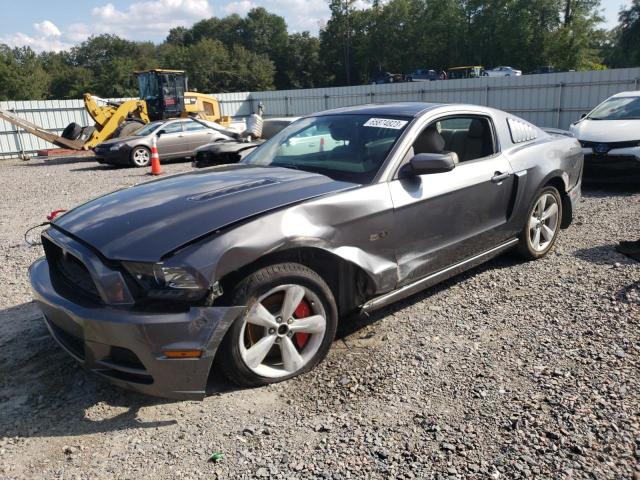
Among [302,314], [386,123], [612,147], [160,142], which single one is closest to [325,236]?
[302,314]

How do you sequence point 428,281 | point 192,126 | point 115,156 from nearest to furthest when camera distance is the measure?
point 428,281, point 115,156, point 192,126

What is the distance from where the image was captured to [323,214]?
3.12m

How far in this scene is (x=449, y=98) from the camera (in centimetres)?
2042

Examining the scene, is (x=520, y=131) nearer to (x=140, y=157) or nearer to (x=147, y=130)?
(x=140, y=157)

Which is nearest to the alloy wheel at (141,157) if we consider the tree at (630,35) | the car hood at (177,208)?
the car hood at (177,208)

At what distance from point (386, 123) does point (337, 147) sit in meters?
0.41

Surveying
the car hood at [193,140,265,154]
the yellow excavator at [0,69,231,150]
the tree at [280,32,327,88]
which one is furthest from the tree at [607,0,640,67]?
the car hood at [193,140,265,154]

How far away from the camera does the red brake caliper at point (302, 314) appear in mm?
3082

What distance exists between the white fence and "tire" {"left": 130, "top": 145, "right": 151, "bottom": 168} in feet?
28.1

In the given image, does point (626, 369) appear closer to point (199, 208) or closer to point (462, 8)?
point (199, 208)

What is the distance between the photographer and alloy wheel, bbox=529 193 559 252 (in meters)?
4.93

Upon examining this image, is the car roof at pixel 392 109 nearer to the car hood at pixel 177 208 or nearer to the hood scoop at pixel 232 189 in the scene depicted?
the car hood at pixel 177 208

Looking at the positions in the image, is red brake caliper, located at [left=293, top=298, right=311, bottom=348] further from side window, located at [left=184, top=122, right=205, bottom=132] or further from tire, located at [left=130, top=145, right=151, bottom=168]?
side window, located at [left=184, top=122, right=205, bottom=132]

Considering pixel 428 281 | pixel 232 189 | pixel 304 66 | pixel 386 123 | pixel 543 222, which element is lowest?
pixel 428 281
